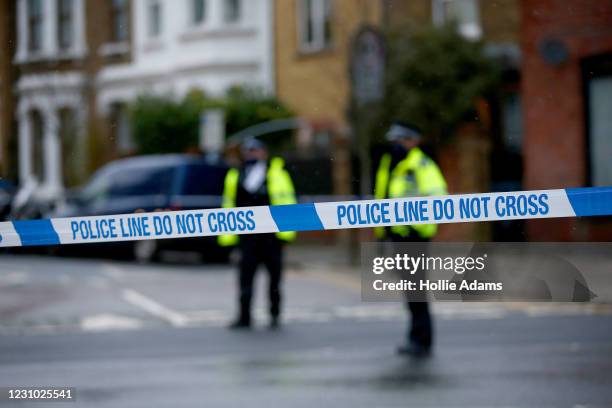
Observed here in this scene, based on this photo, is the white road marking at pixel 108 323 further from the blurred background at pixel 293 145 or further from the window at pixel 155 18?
the window at pixel 155 18

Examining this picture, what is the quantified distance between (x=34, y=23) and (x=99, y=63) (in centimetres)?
97

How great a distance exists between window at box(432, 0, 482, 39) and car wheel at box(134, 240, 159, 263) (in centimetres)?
724

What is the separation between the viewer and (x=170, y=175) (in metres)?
14.7

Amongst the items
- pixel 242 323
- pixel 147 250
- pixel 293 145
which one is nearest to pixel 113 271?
pixel 147 250

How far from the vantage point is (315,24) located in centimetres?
1577

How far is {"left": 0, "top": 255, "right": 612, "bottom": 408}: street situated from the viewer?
269 inches

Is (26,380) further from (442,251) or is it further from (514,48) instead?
(514,48)

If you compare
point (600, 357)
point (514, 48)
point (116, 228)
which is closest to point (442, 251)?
point (116, 228)

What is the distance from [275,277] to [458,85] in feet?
34.9

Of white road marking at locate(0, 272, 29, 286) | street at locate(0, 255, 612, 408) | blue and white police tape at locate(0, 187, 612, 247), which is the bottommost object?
street at locate(0, 255, 612, 408)

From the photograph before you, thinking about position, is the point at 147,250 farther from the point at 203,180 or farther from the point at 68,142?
the point at 68,142

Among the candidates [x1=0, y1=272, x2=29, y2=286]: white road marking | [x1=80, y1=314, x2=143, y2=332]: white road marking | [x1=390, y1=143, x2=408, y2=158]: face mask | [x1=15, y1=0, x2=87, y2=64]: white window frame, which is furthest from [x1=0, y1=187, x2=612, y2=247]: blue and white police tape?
[x1=0, y1=272, x2=29, y2=286]: white road marking

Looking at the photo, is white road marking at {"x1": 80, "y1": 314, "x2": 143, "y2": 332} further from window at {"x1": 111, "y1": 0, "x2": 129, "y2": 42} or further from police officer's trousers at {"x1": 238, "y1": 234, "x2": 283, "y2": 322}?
window at {"x1": 111, "y1": 0, "x2": 129, "y2": 42}

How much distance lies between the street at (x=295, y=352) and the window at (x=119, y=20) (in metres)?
2.27
